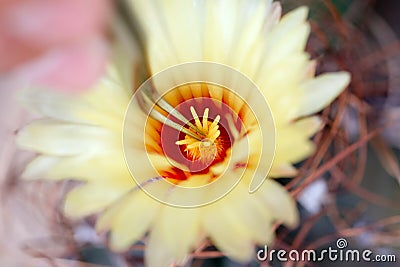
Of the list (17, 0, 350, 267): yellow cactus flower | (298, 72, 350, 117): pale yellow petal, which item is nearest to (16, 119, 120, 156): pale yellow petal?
(17, 0, 350, 267): yellow cactus flower

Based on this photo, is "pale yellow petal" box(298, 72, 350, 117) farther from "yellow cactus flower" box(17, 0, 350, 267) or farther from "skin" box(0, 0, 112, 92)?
"skin" box(0, 0, 112, 92)

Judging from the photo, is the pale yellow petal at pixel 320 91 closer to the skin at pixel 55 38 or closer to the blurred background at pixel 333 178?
the blurred background at pixel 333 178

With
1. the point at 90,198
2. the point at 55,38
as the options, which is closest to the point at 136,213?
the point at 90,198

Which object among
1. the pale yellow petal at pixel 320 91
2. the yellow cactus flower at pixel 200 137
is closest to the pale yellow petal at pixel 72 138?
the yellow cactus flower at pixel 200 137

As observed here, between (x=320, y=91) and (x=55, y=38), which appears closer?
(x=55, y=38)

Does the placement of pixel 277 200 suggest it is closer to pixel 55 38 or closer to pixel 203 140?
pixel 203 140

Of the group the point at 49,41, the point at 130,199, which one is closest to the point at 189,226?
the point at 130,199
